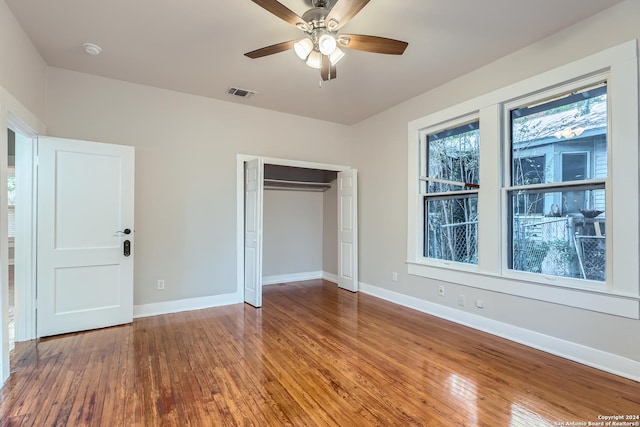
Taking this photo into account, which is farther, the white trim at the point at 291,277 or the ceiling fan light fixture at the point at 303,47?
the white trim at the point at 291,277

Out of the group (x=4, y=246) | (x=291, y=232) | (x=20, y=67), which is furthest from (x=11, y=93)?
(x=291, y=232)

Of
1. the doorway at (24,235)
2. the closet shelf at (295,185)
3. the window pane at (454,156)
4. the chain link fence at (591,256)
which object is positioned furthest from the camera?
the closet shelf at (295,185)

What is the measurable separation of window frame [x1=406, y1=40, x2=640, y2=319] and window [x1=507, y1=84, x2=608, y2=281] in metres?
0.08

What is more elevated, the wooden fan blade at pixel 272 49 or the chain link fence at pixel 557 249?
the wooden fan blade at pixel 272 49

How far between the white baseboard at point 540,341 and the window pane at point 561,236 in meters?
0.61

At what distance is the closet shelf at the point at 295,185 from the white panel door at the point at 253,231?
3.08 feet

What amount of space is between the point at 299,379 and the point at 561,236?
2.73m

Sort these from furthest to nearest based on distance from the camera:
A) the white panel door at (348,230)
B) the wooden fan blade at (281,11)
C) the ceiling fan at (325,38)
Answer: the white panel door at (348,230) < the ceiling fan at (325,38) < the wooden fan blade at (281,11)

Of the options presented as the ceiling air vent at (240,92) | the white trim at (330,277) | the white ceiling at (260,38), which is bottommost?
the white trim at (330,277)

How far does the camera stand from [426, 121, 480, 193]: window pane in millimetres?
3678

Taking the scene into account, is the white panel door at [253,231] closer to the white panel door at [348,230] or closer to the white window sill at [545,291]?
the white panel door at [348,230]

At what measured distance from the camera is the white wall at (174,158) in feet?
12.1

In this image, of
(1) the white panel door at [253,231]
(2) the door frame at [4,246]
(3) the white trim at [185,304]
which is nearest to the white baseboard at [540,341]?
(1) the white panel door at [253,231]

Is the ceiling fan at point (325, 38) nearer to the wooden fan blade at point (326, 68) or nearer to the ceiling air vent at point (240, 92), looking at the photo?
the wooden fan blade at point (326, 68)
